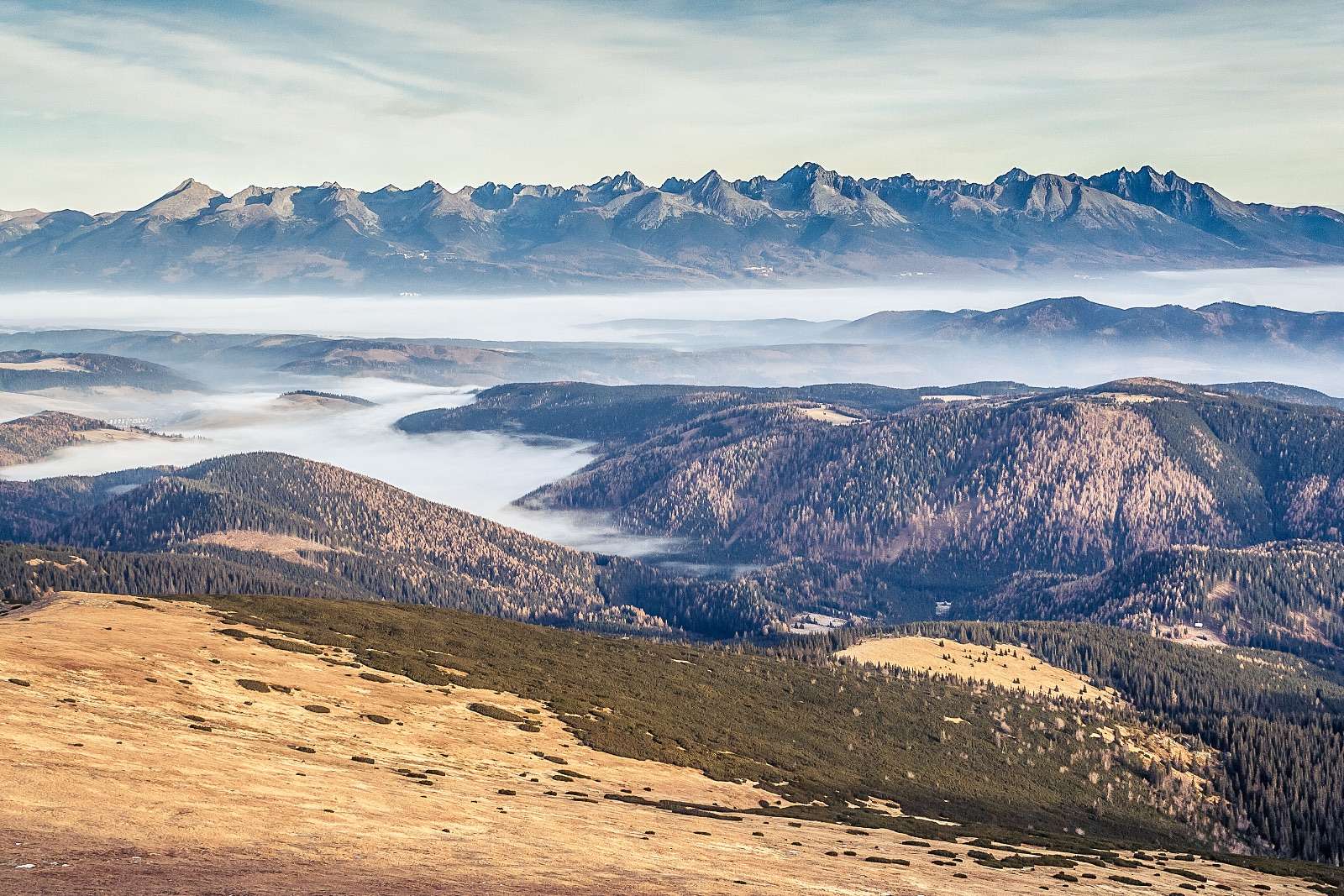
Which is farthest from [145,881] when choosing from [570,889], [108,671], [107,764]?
[108,671]

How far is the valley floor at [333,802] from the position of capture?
87.9 metres

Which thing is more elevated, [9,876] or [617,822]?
[9,876]

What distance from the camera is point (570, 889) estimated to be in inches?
3565

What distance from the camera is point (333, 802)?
113m

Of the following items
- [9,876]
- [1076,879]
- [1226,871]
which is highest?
[9,876]

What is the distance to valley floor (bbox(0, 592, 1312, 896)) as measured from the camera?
87.9 m

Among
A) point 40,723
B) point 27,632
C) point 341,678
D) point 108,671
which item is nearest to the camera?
Answer: point 40,723

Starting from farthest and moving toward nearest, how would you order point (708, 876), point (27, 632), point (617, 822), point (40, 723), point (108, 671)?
point (27, 632) → point (108, 671) → point (617, 822) → point (40, 723) → point (708, 876)

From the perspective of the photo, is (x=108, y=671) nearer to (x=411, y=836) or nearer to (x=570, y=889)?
(x=411, y=836)

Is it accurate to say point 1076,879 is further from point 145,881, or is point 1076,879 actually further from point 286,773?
point 145,881

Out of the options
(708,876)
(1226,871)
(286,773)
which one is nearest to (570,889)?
(708,876)

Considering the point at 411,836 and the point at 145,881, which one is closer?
the point at 145,881

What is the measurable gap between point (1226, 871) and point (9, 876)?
461 ft

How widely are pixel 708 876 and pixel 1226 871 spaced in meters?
93.1
